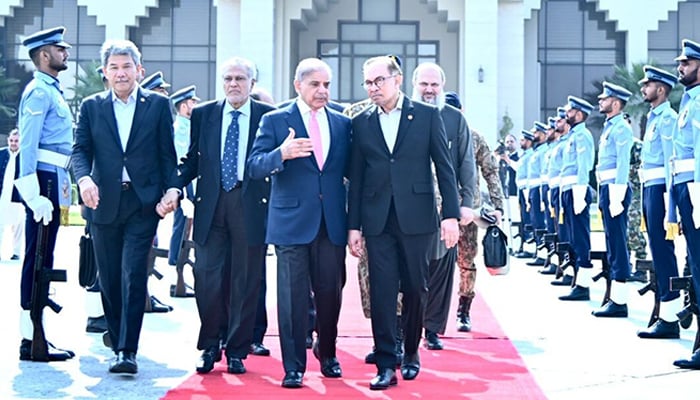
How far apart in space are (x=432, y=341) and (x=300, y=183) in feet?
7.08

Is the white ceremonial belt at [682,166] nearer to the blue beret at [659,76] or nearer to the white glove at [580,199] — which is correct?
the blue beret at [659,76]

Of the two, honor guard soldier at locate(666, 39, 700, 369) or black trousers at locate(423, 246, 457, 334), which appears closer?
honor guard soldier at locate(666, 39, 700, 369)

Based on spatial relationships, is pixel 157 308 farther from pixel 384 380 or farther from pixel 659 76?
pixel 659 76

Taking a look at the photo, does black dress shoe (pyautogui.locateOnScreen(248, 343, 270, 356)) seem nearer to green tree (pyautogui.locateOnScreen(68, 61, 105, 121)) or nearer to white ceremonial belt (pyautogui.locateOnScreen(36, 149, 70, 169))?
white ceremonial belt (pyautogui.locateOnScreen(36, 149, 70, 169))

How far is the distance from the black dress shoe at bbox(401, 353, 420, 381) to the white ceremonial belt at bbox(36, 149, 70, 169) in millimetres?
2744

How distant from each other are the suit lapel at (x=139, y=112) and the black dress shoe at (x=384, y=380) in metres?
2.26

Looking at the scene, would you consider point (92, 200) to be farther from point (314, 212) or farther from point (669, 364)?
point (669, 364)

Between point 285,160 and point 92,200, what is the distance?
1.30m

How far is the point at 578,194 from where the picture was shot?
38.7 feet

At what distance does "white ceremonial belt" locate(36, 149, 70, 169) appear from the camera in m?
7.18

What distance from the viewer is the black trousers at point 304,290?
6.36 meters

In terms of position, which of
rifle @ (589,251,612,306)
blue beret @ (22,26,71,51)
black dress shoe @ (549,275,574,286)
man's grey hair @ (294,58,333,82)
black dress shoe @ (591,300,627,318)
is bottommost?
black dress shoe @ (591,300,627,318)

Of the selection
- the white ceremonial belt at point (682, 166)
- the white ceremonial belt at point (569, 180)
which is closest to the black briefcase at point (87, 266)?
the white ceremonial belt at point (682, 166)

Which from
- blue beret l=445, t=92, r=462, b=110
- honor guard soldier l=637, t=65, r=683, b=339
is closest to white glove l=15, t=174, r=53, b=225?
blue beret l=445, t=92, r=462, b=110
